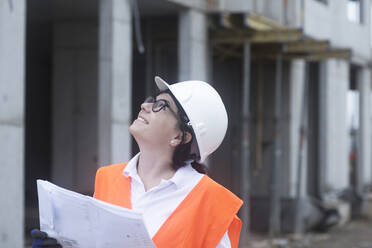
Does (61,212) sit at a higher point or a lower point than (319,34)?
lower

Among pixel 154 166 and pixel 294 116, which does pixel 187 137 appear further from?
pixel 294 116

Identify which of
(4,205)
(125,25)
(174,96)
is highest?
(125,25)

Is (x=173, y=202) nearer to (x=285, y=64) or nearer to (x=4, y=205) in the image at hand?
(x=4, y=205)

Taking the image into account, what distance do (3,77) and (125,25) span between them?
247 cm

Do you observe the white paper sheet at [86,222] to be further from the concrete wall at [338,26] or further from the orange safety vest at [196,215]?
the concrete wall at [338,26]

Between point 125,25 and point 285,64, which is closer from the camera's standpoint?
point 125,25

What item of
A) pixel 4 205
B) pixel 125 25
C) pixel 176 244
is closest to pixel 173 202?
pixel 176 244

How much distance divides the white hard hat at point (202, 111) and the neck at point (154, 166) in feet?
0.51

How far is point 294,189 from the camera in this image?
13.6 metres

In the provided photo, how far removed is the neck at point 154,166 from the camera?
2697 mm

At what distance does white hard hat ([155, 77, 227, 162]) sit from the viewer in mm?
2717

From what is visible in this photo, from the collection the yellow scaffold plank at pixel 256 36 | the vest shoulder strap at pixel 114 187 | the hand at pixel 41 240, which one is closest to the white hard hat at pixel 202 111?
the vest shoulder strap at pixel 114 187

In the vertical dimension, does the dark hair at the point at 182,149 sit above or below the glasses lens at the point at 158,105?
below

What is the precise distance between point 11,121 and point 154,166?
3.83 m
